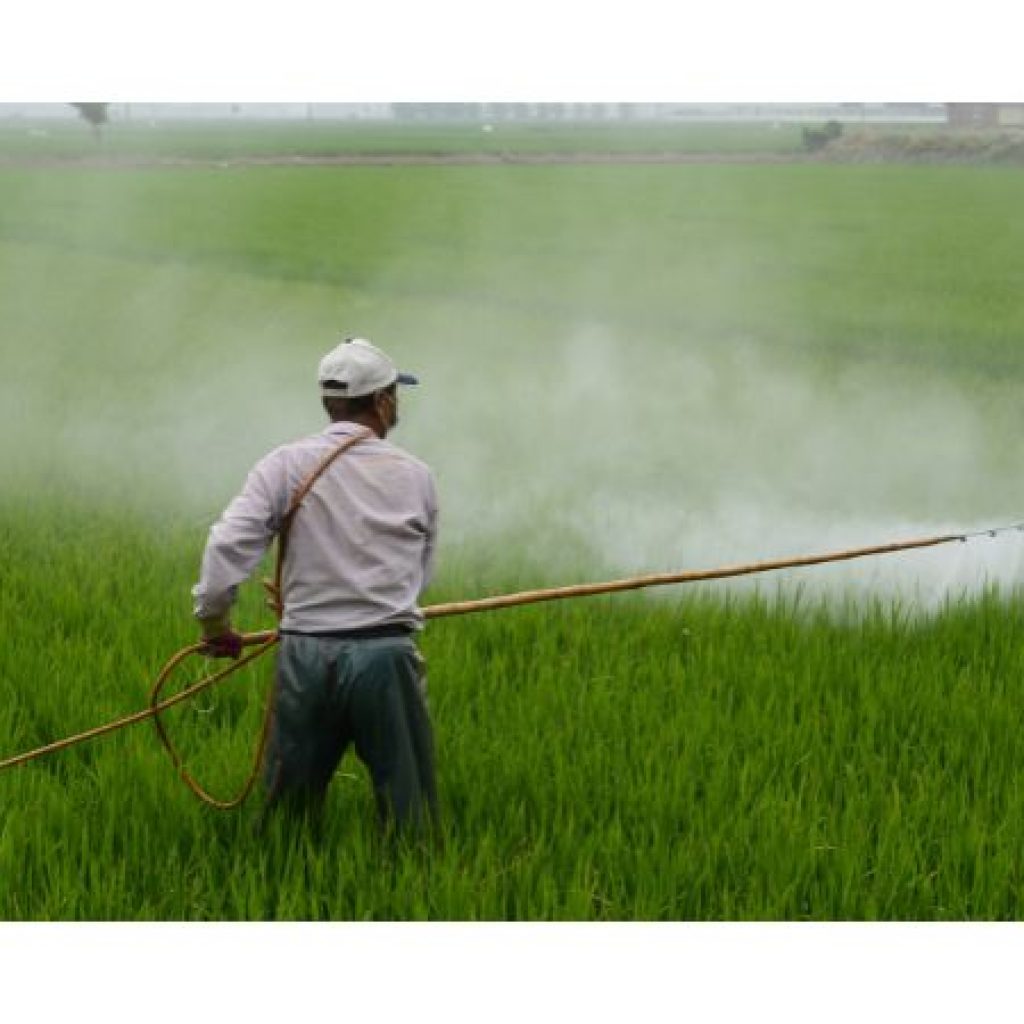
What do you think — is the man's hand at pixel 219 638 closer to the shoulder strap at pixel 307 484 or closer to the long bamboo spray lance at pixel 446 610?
the long bamboo spray lance at pixel 446 610

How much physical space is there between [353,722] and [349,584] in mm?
287

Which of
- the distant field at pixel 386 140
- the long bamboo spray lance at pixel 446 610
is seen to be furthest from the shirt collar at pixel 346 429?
the distant field at pixel 386 140

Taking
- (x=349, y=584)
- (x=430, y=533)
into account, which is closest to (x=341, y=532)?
(x=349, y=584)

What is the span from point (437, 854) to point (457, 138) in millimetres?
19562

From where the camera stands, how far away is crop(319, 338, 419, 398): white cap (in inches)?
129

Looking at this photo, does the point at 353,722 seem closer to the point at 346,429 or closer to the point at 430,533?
the point at 430,533

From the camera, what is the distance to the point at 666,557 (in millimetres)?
6324

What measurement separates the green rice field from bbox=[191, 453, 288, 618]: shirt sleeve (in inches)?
21.1

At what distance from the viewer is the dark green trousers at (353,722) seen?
128 inches

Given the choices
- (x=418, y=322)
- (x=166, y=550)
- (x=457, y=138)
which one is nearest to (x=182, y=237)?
(x=418, y=322)

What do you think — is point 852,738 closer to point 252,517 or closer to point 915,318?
point 252,517

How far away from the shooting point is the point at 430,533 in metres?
3.38

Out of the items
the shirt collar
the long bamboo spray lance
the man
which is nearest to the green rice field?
the long bamboo spray lance

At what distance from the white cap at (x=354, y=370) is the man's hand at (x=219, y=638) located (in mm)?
516
